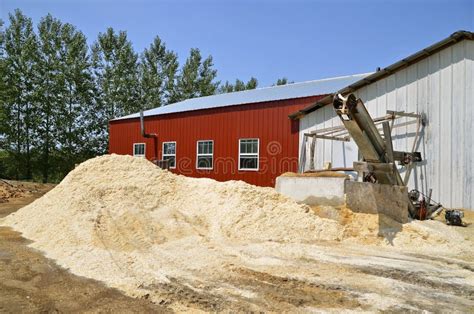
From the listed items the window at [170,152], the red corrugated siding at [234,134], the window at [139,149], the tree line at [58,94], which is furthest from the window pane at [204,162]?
the tree line at [58,94]

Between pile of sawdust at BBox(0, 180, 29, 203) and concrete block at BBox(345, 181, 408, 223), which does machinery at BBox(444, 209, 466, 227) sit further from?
pile of sawdust at BBox(0, 180, 29, 203)

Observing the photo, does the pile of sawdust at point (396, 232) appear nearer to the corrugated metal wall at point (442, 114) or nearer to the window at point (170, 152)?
the corrugated metal wall at point (442, 114)

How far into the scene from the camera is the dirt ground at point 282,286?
498 centimetres

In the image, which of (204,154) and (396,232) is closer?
(396,232)

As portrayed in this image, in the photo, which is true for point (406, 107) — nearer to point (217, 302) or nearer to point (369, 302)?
point (369, 302)

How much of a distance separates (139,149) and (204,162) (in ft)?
19.0

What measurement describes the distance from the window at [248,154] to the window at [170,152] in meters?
4.60

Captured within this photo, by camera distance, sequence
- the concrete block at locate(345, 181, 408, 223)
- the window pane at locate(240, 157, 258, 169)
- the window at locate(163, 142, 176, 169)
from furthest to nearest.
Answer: the window at locate(163, 142, 176, 169), the window pane at locate(240, 157, 258, 169), the concrete block at locate(345, 181, 408, 223)

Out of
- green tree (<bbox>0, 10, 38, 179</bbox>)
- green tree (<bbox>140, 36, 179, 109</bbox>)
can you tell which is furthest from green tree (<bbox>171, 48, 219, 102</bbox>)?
green tree (<bbox>0, 10, 38, 179</bbox>)

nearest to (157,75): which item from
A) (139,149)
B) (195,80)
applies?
(195,80)

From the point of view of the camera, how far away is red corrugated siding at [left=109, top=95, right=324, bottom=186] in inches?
663

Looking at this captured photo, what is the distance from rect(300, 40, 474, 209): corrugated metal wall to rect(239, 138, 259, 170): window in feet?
19.0

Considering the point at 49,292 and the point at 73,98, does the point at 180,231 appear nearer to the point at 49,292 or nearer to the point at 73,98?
the point at 49,292

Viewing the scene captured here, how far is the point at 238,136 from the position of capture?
18.4 m
